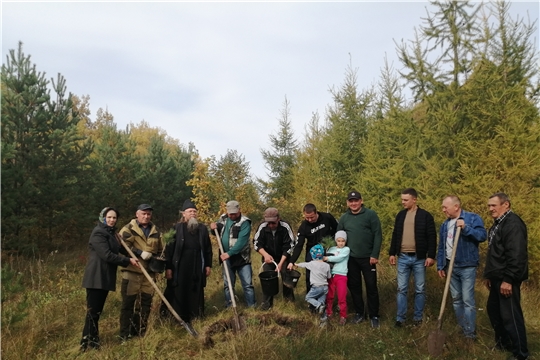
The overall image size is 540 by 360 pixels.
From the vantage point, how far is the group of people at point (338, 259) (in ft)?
15.3

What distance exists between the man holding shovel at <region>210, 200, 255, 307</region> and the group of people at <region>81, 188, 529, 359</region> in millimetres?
17

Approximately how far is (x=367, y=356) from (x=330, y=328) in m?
0.82

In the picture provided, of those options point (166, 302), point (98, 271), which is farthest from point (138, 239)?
point (166, 302)

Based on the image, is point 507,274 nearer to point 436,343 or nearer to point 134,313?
point 436,343

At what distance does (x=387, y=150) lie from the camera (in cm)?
1267

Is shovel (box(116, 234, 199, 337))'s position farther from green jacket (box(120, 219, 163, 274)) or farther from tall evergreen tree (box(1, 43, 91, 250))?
tall evergreen tree (box(1, 43, 91, 250))

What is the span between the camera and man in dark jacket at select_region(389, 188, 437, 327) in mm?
5426

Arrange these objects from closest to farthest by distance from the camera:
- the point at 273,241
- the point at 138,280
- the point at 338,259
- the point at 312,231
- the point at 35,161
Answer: the point at 138,280, the point at 338,259, the point at 312,231, the point at 273,241, the point at 35,161

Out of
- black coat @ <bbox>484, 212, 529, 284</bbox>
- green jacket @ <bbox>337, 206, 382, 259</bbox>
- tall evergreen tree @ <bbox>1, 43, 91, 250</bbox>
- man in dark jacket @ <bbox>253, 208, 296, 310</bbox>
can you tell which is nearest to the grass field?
man in dark jacket @ <bbox>253, 208, 296, 310</bbox>

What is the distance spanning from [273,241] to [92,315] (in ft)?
9.51

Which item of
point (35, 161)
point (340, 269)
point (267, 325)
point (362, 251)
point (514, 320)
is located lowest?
point (267, 325)

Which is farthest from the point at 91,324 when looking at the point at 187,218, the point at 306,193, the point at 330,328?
the point at 306,193

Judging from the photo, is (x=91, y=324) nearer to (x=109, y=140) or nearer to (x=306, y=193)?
(x=306, y=193)

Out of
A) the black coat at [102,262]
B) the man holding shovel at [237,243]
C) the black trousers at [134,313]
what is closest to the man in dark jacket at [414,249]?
the man holding shovel at [237,243]
